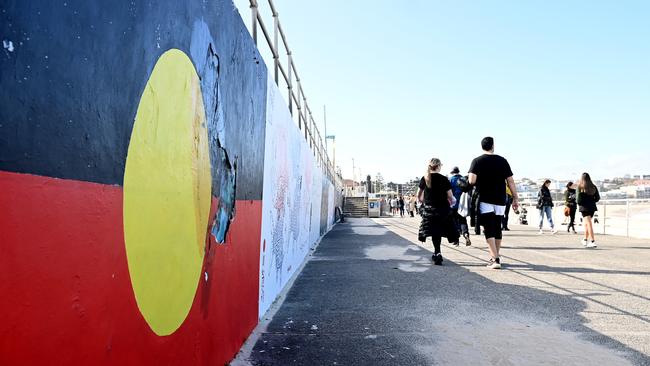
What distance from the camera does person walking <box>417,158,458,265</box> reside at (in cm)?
757

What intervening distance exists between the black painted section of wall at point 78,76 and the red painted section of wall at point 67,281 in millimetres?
70

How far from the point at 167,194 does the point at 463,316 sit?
3.16 metres

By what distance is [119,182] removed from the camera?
1593mm

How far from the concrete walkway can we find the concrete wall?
2.77 ft

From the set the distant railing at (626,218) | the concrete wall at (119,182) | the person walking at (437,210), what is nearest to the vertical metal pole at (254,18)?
the concrete wall at (119,182)

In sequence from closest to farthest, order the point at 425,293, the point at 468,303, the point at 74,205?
the point at 74,205
the point at 468,303
the point at 425,293

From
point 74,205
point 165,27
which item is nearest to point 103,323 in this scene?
point 74,205

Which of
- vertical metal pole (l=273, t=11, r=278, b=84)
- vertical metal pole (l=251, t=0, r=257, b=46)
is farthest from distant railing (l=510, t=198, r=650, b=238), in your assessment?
vertical metal pole (l=251, t=0, r=257, b=46)

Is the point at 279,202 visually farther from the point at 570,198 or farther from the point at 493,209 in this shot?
the point at 570,198

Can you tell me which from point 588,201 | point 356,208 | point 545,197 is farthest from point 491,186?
point 356,208

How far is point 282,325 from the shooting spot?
4023 millimetres

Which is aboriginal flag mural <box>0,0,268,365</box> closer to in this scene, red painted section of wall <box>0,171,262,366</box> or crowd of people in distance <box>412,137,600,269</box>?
red painted section of wall <box>0,171,262,366</box>

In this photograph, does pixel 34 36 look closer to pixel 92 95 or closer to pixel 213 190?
pixel 92 95

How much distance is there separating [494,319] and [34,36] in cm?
402
